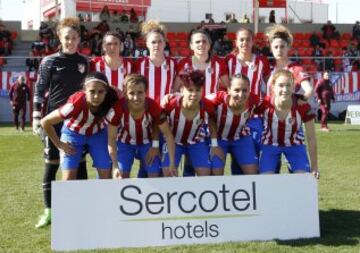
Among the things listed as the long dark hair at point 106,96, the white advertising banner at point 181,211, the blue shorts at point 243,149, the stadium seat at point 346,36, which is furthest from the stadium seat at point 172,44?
the white advertising banner at point 181,211

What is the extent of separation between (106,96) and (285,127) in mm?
1733

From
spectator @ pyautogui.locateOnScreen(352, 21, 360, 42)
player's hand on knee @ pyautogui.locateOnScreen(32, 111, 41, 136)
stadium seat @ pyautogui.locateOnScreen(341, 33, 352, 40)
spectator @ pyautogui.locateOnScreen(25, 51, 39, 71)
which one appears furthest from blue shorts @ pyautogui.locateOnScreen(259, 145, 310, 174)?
stadium seat @ pyautogui.locateOnScreen(341, 33, 352, 40)

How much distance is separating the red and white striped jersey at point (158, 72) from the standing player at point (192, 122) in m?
0.47

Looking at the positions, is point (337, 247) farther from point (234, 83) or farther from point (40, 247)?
point (40, 247)

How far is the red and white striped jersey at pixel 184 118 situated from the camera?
206 inches

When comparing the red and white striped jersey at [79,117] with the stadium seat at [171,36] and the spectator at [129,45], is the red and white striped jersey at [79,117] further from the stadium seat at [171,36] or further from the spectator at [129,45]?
the stadium seat at [171,36]

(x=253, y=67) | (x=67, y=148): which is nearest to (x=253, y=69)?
(x=253, y=67)

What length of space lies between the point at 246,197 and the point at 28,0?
138ft

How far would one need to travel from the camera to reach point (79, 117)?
16.7 feet

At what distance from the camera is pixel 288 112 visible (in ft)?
17.5

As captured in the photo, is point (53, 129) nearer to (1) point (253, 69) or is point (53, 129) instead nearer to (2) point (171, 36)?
(1) point (253, 69)

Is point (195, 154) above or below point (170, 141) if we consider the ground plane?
below

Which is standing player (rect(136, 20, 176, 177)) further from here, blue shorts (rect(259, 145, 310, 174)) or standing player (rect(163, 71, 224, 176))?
blue shorts (rect(259, 145, 310, 174))

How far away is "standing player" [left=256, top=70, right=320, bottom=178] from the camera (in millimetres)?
5191
